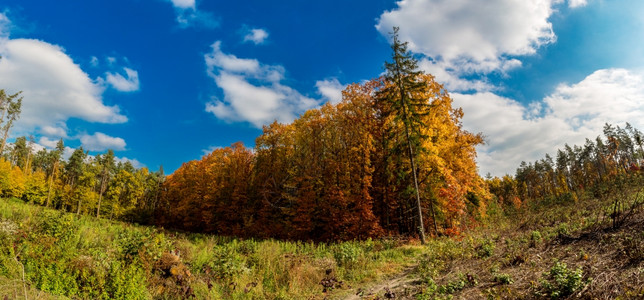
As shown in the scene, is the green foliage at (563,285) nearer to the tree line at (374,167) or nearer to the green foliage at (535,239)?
the green foliage at (535,239)

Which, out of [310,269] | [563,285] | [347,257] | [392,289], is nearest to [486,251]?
[392,289]

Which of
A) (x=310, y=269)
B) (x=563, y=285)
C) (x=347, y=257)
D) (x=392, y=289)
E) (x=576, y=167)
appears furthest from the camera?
(x=576, y=167)

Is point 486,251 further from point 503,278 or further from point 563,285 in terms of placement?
point 563,285

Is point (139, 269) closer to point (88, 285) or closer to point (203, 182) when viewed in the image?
point (88, 285)

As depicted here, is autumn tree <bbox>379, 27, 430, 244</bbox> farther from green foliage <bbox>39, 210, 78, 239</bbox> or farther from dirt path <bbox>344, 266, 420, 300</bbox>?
green foliage <bbox>39, 210, 78, 239</bbox>

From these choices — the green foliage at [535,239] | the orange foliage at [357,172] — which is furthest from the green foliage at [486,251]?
the orange foliage at [357,172]

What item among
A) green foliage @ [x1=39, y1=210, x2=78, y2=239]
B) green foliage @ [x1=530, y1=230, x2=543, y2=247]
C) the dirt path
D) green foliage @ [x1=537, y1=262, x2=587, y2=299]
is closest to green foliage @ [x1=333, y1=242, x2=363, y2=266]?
the dirt path

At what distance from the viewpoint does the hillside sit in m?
5.16

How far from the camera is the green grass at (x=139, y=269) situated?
584 centimetres

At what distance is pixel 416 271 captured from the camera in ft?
30.0

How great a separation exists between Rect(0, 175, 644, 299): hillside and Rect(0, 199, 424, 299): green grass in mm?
27

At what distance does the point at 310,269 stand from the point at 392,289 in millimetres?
2681

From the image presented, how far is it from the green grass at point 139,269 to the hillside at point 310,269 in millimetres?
27

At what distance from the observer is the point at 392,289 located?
24.9 ft
